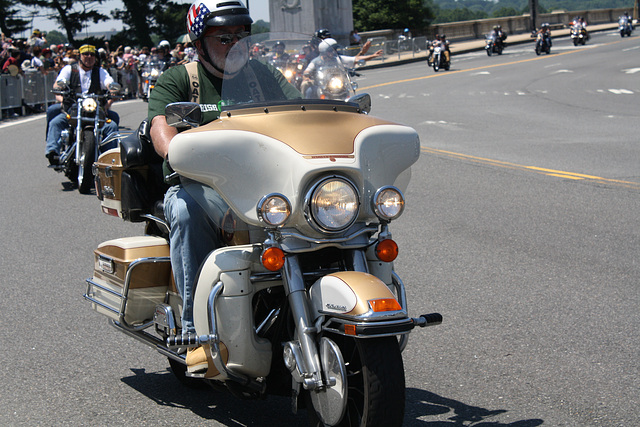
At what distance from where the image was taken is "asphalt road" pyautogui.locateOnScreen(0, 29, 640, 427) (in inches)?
169

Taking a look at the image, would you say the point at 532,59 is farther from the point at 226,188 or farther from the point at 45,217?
the point at 226,188

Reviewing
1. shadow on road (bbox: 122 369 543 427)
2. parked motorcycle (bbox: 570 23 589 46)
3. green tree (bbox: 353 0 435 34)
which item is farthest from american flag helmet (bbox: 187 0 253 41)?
green tree (bbox: 353 0 435 34)

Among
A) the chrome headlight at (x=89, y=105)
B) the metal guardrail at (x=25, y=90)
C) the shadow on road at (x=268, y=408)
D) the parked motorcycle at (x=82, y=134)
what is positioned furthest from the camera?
the metal guardrail at (x=25, y=90)

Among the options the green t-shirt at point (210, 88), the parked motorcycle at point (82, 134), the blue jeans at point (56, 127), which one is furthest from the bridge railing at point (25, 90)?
the green t-shirt at point (210, 88)

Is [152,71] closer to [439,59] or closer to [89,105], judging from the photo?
[89,105]

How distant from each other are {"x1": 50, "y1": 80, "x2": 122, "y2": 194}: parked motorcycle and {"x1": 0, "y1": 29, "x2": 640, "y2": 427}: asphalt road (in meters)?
0.39

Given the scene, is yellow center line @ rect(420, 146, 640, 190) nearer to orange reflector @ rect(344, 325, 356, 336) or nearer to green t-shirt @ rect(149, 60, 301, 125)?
green t-shirt @ rect(149, 60, 301, 125)

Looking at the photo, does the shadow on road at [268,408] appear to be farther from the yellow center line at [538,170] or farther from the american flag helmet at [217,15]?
the yellow center line at [538,170]

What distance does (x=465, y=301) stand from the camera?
6.08 metres

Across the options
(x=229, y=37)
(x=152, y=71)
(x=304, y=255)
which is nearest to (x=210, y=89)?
(x=229, y=37)

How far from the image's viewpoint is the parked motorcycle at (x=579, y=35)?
52438 mm

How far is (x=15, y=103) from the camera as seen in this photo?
24.5 meters

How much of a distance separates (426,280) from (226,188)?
3.45 m

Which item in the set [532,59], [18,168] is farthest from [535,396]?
[532,59]
